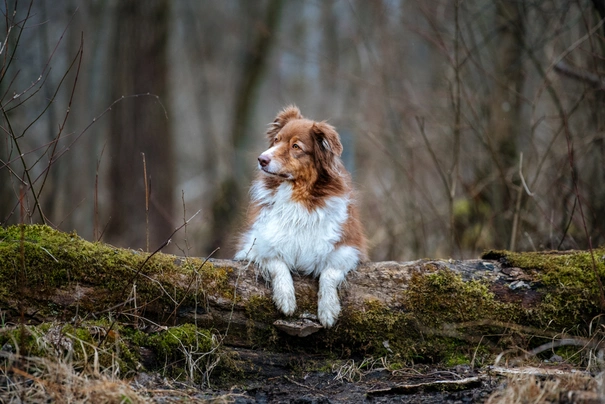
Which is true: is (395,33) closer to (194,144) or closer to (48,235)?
(48,235)

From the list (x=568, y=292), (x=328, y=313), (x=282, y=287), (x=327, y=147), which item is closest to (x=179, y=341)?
(x=282, y=287)

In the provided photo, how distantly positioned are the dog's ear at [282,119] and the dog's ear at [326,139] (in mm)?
608

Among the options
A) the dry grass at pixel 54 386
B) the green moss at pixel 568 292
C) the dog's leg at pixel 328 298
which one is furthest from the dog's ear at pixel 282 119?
the dry grass at pixel 54 386

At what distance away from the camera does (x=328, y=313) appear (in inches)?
181

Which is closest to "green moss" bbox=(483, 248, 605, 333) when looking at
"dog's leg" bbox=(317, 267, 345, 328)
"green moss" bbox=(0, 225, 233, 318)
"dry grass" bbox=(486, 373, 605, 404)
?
"dry grass" bbox=(486, 373, 605, 404)

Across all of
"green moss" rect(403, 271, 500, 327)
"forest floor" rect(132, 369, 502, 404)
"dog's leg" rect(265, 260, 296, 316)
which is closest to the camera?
"forest floor" rect(132, 369, 502, 404)

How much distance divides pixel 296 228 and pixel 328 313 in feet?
2.89

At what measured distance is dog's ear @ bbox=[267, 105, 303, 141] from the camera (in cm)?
581

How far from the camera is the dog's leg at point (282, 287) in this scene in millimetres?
4566

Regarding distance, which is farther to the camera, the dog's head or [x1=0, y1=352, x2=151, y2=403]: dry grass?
the dog's head

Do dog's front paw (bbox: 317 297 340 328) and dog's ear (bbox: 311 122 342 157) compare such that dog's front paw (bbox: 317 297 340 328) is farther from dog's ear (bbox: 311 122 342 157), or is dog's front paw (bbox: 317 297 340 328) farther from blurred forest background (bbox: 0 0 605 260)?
blurred forest background (bbox: 0 0 605 260)

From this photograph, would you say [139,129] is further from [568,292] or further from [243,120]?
[568,292]

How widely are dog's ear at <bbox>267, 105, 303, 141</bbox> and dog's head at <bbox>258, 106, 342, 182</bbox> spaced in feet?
1.41

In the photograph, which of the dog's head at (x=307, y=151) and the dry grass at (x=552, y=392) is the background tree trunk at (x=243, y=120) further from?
the dry grass at (x=552, y=392)
